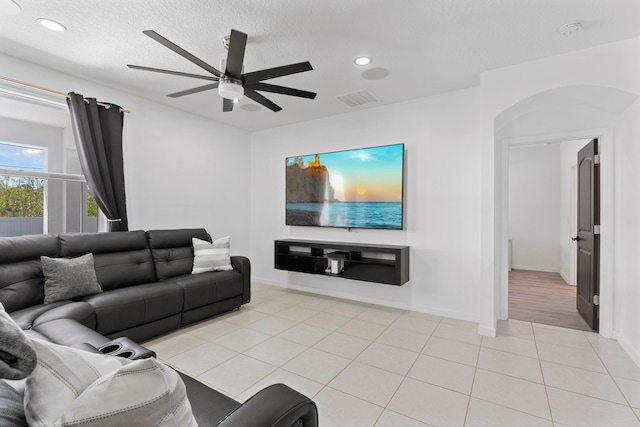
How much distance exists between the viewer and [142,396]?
2.15ft

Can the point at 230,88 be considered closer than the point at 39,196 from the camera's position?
Yes

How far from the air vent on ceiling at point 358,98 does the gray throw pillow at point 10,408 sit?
12.1 ft

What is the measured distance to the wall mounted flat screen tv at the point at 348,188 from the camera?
3.95 metres

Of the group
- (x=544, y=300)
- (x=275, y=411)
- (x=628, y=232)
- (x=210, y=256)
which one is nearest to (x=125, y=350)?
(x=275, y=411)

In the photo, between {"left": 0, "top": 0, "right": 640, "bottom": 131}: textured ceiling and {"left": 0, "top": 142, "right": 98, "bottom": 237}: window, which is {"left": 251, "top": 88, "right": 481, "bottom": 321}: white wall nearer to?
{"left": 0, "top": 0, "right": 640, "bottom": 131}: textured ceiling

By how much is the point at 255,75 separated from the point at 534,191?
263 inches

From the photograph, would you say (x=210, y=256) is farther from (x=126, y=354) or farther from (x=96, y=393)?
(x=96, y=393)

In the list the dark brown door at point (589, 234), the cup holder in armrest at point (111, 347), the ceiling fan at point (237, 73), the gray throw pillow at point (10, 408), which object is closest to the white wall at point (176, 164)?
the ceiling fan at point (237, 73)

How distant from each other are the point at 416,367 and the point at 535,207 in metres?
5.73

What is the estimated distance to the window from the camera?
9.81 feet

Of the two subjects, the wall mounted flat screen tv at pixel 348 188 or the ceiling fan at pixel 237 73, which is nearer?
the ceiling fan at pixel 237 73

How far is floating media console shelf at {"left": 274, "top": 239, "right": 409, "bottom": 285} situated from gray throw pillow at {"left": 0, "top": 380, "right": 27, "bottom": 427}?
3355 millimetres

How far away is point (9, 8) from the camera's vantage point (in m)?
2.19

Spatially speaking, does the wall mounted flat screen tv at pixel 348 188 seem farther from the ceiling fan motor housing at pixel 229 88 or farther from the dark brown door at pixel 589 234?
the ceiling fan motor housing at pixel 229 88
